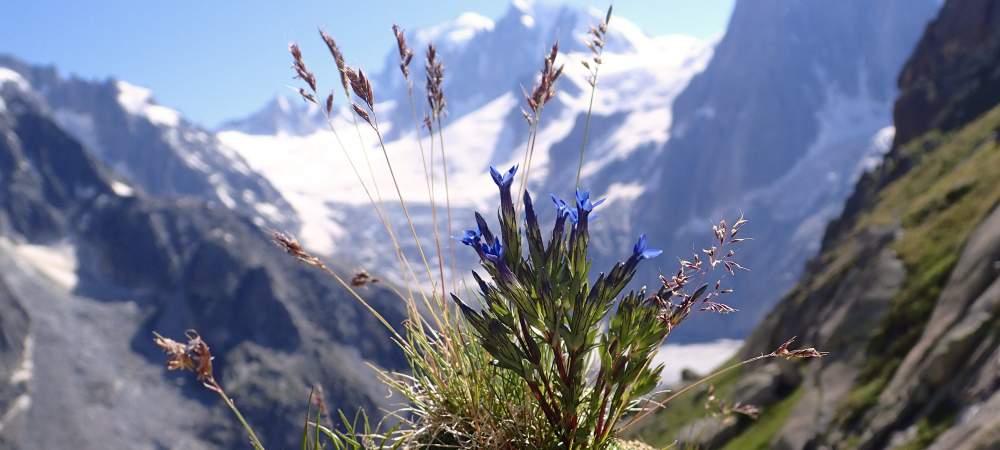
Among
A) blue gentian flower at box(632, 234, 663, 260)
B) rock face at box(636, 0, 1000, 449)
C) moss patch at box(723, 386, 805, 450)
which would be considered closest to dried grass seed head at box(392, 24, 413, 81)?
blue gentian flower at box(632, 234, 663, 260)

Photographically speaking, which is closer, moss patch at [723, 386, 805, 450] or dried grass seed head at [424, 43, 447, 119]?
dried grass seed head at [424, 43, 447, 119]

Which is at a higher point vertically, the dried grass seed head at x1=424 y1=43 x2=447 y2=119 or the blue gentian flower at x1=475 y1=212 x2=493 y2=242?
the dried grass seed head at x1=424 y1=43 x2=447 y2=119

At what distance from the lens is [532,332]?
314 cm

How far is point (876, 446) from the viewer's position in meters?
19.8

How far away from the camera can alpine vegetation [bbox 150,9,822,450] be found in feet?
9.77

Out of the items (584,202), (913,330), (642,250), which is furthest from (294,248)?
(913,330)

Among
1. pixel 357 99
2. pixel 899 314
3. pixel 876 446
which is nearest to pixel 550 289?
pixel 357 99

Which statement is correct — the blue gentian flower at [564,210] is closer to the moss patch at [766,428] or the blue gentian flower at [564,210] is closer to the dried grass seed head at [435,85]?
the dried grass seed head at [435,85]

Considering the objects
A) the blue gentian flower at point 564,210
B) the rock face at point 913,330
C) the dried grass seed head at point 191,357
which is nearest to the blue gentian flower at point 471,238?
the blue gentian flower at point 564,210

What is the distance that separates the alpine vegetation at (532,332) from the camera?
2.98 m

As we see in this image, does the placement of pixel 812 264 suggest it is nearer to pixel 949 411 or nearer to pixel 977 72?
pixel 977 72

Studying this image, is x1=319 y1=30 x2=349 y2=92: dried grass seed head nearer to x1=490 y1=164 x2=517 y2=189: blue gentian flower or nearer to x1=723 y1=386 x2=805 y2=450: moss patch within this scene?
x1=490 y1=164 x2=517 y2=189: blue gentian flower

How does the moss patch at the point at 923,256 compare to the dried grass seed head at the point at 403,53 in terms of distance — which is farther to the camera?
the moss patch at the point at 923,256

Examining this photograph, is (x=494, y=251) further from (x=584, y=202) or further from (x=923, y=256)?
(x=923, y=256)
